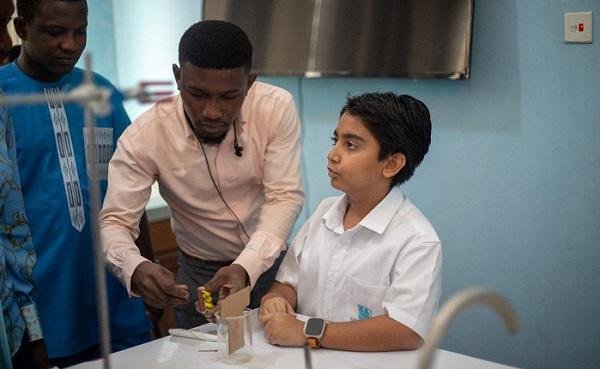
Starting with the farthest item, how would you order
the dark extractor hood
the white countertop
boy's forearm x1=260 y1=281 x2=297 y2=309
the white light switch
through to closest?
1. the dark extractor hood
2. the white light switch
3. boy's forearm x1=260 y1=281 x2=297 y2=309
4. the white countertop

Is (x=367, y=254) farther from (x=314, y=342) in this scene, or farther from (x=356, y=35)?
(x=356, y=35)

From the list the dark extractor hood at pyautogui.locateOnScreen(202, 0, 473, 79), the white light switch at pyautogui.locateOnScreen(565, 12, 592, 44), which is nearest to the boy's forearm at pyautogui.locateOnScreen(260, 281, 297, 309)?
the dark extractor hood at pyautogui.locateOnScreen(202, 0, 473, 79)

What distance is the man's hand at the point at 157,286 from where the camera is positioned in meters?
1.67

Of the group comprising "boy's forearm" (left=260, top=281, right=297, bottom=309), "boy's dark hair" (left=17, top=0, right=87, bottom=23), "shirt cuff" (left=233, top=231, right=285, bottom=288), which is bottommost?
"boy's forearm" (left=260, top=281, right=297, bottom=309)

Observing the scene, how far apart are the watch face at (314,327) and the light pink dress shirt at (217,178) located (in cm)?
29

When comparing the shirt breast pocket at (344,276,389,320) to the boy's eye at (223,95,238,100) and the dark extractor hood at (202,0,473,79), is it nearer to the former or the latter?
the boy's eye at (223,95,238,100)

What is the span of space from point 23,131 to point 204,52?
0.53m

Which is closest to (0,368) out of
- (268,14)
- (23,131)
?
(23,131)

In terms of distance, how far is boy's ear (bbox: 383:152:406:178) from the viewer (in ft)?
5.91

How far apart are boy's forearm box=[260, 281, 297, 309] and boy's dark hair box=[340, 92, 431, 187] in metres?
0.40

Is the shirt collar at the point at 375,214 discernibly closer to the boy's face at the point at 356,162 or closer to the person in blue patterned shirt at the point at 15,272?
the boy's face at the point at 356,162

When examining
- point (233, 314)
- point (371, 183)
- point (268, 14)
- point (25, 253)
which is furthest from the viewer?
point (268, 14)

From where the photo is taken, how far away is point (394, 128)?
5.84 ft

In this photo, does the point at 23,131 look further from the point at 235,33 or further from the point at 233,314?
the point at 233,314
